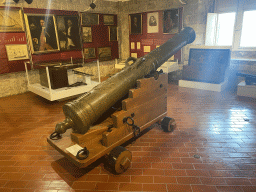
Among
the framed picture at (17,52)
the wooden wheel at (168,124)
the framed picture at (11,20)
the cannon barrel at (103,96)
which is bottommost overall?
the wooden wheel at (168,124)

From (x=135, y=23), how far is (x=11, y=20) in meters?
4.40

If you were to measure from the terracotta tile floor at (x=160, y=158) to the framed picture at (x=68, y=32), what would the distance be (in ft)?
10.9

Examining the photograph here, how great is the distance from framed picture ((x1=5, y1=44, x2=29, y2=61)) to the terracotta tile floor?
90.3 inches

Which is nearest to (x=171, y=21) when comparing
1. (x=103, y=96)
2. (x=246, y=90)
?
(x=246, y=90)

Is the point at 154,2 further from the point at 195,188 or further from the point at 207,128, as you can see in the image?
the point at 195,188

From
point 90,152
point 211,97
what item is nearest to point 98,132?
point 90,152

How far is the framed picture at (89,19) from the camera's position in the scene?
7336 millimetres

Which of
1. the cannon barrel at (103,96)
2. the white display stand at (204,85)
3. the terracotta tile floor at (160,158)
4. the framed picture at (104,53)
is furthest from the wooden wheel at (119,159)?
the framed picture at (104,53)

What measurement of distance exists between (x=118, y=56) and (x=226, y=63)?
4.60 metres

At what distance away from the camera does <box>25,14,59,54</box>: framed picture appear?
603 centimetres

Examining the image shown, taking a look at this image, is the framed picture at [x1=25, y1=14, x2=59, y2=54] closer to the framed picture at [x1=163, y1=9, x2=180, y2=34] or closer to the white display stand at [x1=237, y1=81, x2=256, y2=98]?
the framed picture at [x1=163, y1=9, x2=180, y2=34]

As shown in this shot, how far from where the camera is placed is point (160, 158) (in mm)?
2699

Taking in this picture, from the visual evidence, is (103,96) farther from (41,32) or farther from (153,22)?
(153,22)

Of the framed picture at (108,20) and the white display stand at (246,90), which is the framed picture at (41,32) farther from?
the white display stand at (246,90)
